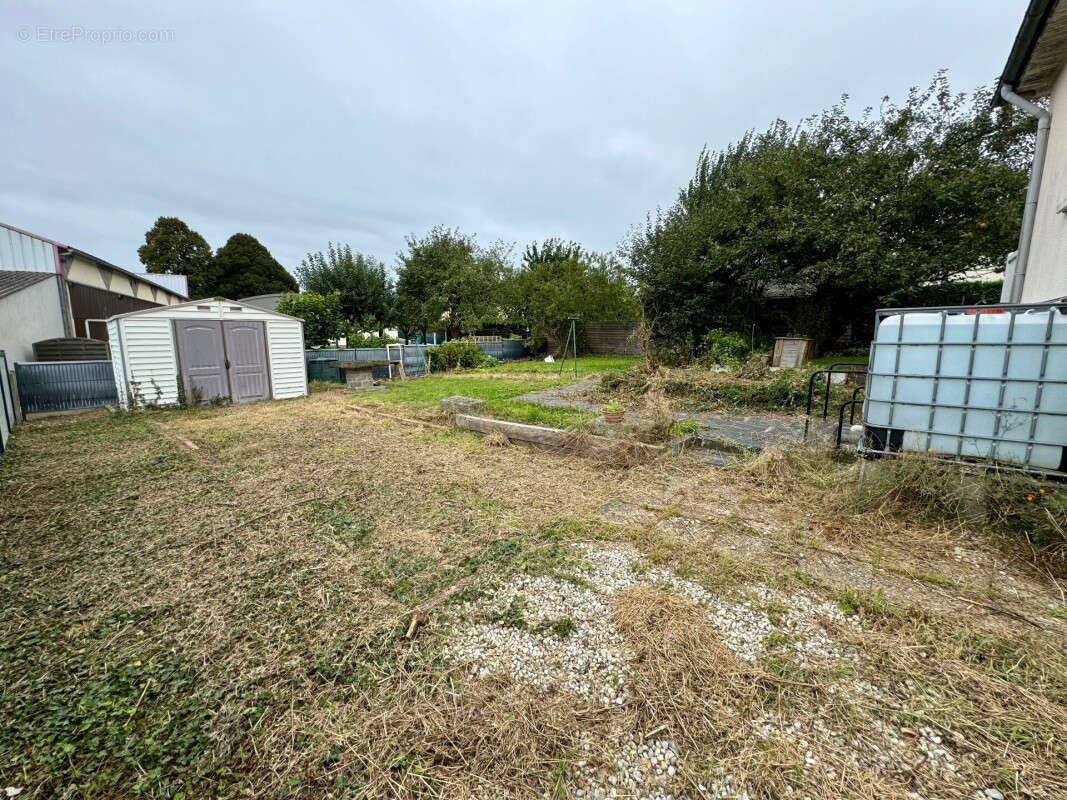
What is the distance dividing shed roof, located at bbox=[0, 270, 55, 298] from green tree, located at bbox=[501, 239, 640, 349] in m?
14.7

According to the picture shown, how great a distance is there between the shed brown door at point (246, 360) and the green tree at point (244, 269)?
1244 inches

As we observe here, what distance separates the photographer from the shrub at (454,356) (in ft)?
48.2

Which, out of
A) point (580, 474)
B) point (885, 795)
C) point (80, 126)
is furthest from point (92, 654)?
point (80, 126)

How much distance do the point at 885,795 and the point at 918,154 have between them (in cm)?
1507

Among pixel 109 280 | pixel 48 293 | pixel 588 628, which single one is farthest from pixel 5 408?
pixel 109 280

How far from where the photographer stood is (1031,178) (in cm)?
500

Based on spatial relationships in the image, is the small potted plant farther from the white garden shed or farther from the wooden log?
the white garden shed

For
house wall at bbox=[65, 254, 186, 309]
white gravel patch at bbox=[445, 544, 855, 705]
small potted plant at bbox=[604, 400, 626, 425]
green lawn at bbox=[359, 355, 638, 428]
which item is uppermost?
house wall at bbox=[65, 254, 186, 309]

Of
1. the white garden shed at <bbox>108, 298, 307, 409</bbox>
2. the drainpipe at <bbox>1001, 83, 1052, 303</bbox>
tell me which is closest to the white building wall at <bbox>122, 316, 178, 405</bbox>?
the white garden shed at <bbox>108, 298, 307, 409</bbox>

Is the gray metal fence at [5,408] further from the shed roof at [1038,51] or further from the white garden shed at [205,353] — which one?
the shed roof at [1038,51]

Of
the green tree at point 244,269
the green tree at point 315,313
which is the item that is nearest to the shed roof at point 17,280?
the green tree at point 315,313

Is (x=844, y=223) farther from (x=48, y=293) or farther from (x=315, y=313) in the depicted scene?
(x=48, y=293)

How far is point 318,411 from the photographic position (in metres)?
7.99

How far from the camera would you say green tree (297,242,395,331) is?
57.4ft
